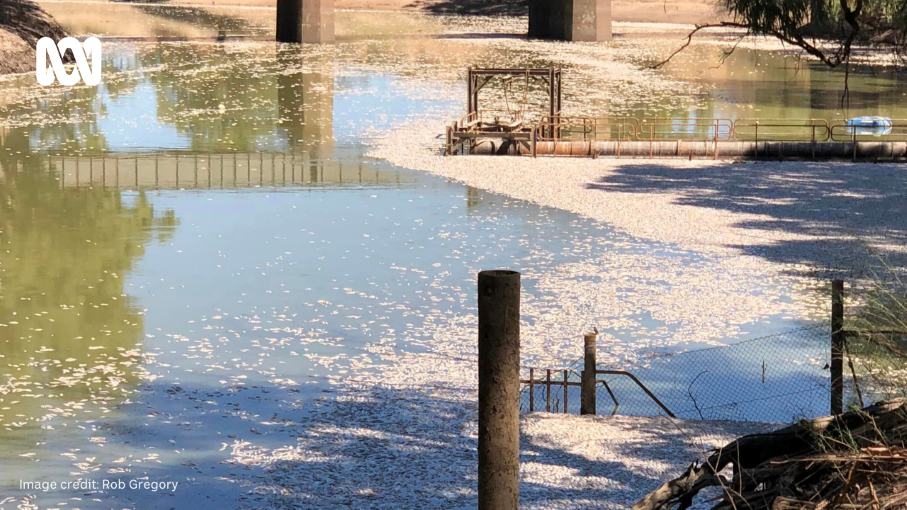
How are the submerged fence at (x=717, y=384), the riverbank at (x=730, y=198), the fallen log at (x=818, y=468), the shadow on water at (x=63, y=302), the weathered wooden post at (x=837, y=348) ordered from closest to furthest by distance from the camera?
the fallen log at (x=818, y=468) < the weathered wooden post at (x=837, y=348) < the submerged fence at (x=717, y=384) < the shadow on water at (x=63, y=302) < the riverbank at (x=730, y=198)

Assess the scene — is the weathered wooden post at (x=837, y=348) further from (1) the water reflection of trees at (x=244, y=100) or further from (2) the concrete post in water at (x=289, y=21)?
(2) the concrete post in water at (x=289, y=21)

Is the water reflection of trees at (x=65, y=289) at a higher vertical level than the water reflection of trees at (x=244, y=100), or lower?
lower

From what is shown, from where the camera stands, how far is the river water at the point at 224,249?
1470 centimetres

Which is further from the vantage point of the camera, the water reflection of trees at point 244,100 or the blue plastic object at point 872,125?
the blue plastic object at point 872,125

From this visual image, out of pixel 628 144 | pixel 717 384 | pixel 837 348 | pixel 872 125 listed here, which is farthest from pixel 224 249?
pixel 872 125

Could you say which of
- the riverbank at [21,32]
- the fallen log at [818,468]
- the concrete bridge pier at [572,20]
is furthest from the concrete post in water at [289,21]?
the fallen log at [818,468]

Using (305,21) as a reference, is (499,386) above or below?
below

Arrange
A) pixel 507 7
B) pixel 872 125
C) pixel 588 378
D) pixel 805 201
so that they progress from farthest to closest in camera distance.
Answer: pixel 507 7 → pixel 872 125 → pixel 805 201 → pixel 588 378

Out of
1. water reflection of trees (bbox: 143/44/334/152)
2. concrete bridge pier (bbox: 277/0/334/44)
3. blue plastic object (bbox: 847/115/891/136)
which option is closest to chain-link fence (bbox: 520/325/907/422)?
water reflection of trees (bbox: 143/44/334/152)

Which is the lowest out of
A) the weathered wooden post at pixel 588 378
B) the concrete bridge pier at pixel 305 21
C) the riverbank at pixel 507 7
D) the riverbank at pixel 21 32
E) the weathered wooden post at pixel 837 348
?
the weathered wooden post at pixel 588 378

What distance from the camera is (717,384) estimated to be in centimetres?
1452

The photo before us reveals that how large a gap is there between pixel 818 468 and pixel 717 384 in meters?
8.41

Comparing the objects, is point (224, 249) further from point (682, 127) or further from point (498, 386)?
point (682, 127)

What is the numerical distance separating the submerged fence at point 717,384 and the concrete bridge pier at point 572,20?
178ft
